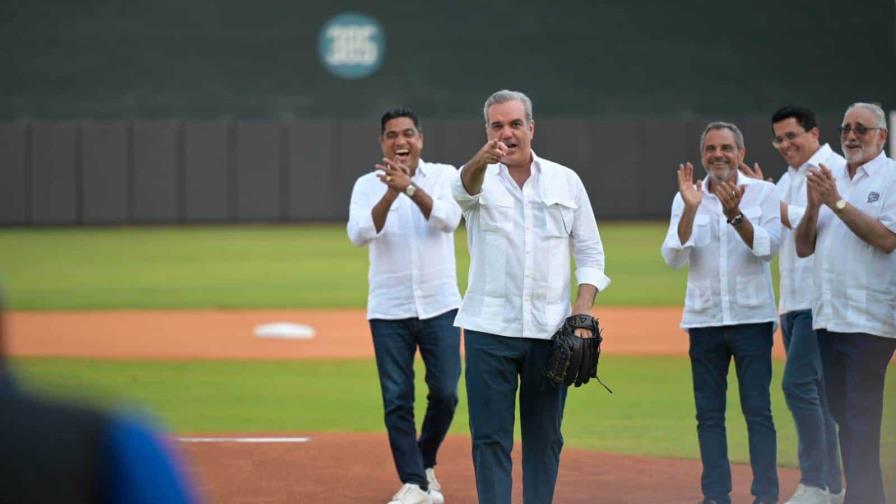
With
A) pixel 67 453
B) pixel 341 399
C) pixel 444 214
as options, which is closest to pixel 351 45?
pixel 341 399

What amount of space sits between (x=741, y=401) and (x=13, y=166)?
1289 inches

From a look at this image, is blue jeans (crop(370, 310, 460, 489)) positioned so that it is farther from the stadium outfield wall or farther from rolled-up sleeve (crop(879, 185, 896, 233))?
the stadium outfield wall

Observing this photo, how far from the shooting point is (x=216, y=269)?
996 inches

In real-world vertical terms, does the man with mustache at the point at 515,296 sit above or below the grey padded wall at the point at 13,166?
above

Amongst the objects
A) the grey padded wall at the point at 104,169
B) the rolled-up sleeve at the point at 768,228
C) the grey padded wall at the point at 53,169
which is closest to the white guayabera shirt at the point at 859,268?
the rolled-up sleeve at the point at 768,228

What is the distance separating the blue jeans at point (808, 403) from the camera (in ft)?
24.0

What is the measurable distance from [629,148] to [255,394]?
27536 millimetres

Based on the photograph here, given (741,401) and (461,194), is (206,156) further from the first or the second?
(461,194)

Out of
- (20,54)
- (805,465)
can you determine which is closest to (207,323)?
(805,465)

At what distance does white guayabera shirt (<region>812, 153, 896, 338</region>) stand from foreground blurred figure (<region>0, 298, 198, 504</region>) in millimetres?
5614

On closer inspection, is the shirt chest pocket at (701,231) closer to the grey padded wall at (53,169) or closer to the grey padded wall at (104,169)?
the grey padded wall at (104,169)

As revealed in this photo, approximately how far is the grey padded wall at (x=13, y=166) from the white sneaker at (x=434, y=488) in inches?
1231

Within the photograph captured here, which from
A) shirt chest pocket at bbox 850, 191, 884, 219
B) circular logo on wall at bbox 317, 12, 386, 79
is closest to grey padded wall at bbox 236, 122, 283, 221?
circular logo on wall at bbox 317, 12, 386, 79

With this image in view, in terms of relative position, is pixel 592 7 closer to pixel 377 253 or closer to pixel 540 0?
pixel 540 0
